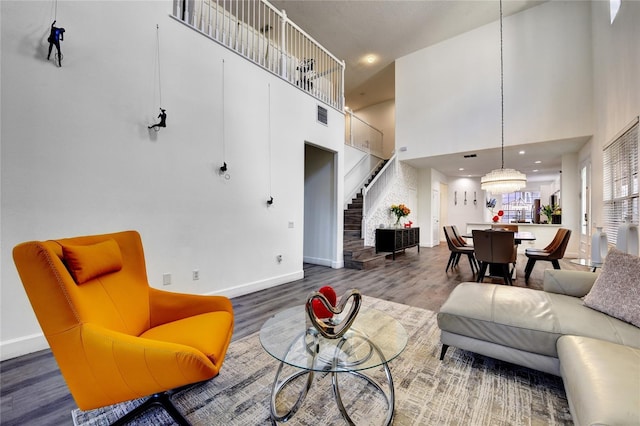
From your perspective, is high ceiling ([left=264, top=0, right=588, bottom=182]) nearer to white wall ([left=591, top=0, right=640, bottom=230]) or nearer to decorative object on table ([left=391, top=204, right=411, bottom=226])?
white wall ([left=591, top=0, right=640, bottom=230])

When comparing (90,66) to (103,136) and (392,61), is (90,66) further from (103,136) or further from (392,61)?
(392,61)

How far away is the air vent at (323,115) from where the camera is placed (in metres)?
4.90

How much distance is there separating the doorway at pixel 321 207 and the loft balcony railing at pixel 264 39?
113 cm

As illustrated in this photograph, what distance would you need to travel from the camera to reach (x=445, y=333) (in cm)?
198

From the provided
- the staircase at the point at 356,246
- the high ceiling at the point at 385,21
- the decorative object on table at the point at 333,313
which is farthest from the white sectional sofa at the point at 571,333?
the high ceiling at the point at 385,21

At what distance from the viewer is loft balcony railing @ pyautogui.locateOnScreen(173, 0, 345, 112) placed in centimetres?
336

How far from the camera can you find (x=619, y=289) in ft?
5.53

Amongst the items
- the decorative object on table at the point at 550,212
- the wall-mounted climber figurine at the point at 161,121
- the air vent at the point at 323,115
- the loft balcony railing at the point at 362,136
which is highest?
the loft balcony railing at the point at 362,136

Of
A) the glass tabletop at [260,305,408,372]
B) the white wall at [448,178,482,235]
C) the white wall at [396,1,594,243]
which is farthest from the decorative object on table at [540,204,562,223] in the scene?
the glass tabletop at [260,305,408,372]

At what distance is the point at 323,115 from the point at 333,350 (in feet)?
14.4

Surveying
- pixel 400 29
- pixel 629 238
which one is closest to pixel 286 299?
pixel 629 238

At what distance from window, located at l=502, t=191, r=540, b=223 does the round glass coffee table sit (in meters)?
14.0

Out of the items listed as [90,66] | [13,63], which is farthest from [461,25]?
[13,63]

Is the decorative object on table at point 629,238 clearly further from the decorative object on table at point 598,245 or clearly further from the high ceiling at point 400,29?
the high ceiling at point 400,29
